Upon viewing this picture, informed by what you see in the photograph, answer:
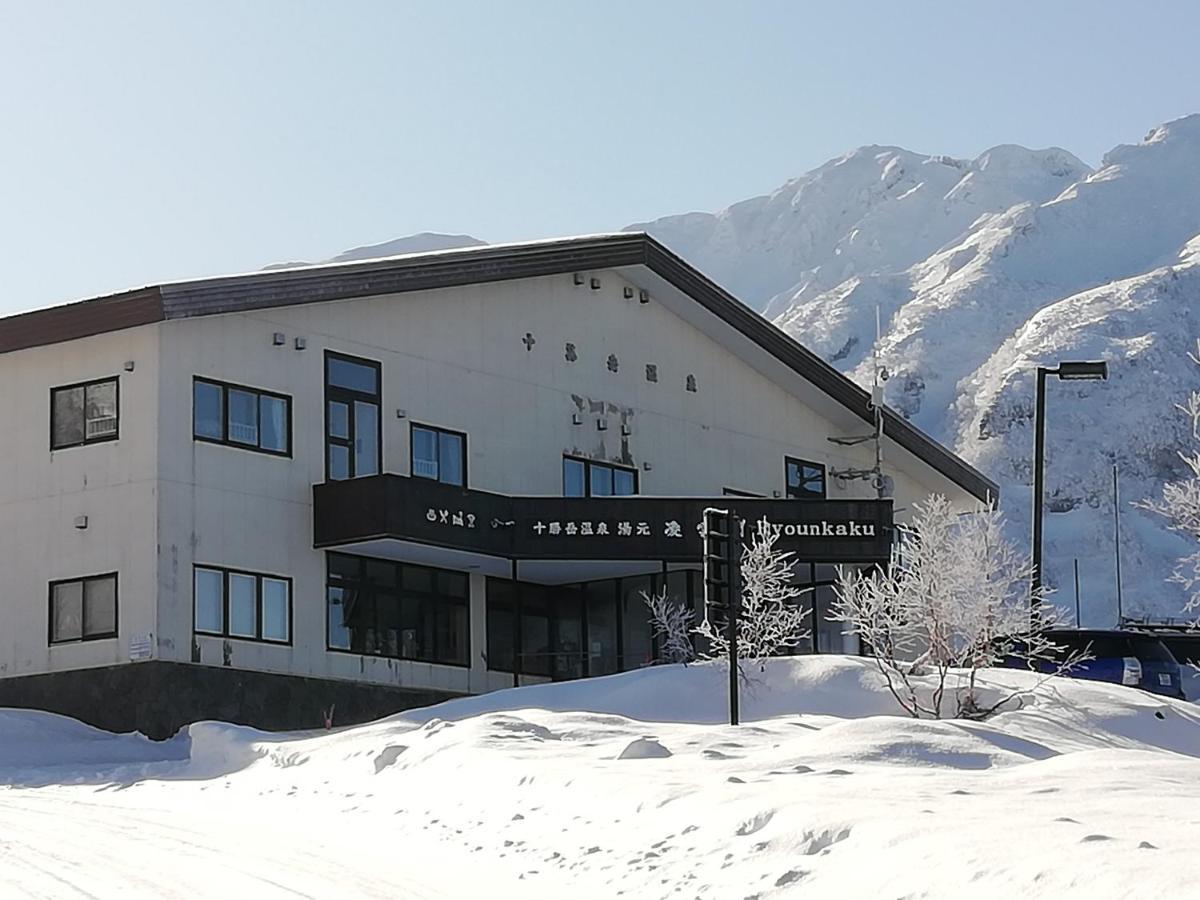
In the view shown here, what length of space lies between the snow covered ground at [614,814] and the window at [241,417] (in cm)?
769

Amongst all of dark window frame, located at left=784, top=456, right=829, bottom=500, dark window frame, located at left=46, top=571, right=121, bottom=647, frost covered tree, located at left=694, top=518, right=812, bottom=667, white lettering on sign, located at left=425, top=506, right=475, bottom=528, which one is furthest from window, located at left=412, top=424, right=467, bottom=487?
dark window frame, located at left=784, top=456, right=829, bottom=500

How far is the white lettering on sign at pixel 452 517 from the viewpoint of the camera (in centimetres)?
3403

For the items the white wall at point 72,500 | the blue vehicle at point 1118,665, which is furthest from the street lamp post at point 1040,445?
the white wall at point 72,500

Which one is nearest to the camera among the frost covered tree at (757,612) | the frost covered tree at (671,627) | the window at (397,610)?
the frost covered tree at (757,612)

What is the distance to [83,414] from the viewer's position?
109 feet

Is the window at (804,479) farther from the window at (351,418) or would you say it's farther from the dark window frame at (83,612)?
the dark window frame at (83,612)

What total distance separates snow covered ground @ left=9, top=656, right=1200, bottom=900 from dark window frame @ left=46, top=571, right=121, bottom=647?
5.29 m

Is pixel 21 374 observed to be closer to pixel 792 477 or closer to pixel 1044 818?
pixel 792 477

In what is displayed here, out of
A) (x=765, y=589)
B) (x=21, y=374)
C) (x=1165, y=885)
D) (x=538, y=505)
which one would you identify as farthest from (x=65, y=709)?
(x=1165, y=885)

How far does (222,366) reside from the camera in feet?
109

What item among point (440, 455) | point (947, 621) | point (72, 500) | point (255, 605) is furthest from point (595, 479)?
point (947, 621)

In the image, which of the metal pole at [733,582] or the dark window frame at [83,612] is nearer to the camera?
the metal pole at [733,582]

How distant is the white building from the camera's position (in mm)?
32062

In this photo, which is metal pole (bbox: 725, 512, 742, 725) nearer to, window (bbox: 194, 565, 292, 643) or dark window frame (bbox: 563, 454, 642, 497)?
window (bbox: 194, 565, 292, 643)
